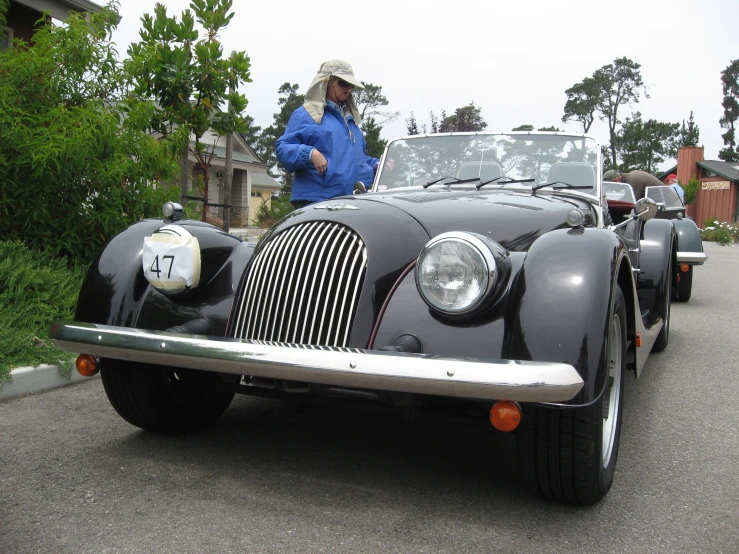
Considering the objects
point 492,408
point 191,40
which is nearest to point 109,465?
point 492,408

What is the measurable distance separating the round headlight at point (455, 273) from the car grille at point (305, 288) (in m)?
0.29

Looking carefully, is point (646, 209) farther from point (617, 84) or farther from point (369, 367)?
point (617, 84)

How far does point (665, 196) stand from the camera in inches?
297

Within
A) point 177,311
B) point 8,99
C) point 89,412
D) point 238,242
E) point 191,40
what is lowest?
point 89,412

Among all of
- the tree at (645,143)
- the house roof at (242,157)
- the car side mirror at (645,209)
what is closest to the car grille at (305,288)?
the car side mirror at (645,209)

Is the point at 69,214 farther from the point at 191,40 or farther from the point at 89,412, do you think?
the point at 191,40

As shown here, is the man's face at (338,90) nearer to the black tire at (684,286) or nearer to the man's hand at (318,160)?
the man's hand at (318,160)

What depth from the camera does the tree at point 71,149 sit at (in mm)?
5004

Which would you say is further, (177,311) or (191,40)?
(191,40)

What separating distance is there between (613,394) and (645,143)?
59830 millimetres

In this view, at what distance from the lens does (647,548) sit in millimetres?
2172

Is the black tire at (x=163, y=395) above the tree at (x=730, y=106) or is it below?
below

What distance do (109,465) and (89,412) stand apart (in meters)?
0.85

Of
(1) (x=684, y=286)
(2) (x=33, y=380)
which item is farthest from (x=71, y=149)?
(1) (x=684, y=286)
